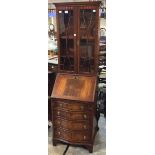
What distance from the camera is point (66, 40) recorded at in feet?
10.5

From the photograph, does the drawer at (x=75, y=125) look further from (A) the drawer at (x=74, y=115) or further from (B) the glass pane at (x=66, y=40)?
(B) the glass pane at (x=66, y=40)

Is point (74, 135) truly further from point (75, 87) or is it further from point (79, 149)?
point (75, 87)

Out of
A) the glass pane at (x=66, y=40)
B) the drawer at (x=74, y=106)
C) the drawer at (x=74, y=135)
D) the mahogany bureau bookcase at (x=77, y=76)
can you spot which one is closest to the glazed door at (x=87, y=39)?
the mahogany bureau bookcase at (x=77, y=76)

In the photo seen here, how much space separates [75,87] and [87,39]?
66 centimetres

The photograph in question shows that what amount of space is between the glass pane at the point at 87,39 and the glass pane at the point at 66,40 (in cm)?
14

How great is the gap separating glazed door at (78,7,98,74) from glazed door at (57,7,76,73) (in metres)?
0.10

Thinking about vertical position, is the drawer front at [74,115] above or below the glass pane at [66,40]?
below

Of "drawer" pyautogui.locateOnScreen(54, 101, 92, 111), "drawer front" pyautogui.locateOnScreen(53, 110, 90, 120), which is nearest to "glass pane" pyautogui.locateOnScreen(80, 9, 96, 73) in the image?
"drawer" pyautogui.locateOnScreen(54, 101, 92, 111)

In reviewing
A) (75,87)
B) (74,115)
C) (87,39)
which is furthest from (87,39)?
(74,115)

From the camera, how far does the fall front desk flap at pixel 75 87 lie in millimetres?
2965
